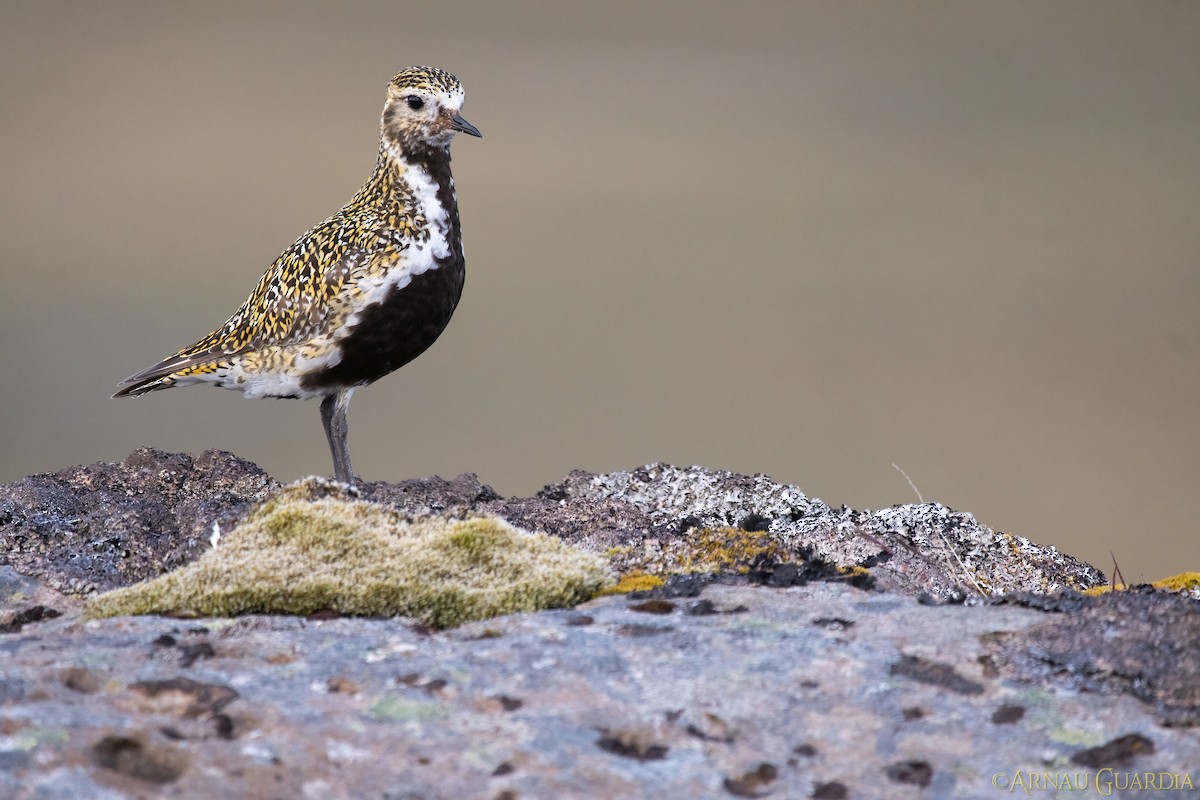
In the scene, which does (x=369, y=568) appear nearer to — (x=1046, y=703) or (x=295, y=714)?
(x=295, y=714)

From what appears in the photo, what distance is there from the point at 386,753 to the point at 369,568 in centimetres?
149

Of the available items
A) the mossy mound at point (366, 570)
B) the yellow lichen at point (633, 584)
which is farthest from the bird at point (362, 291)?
the yellow lichen at point (633, 584)

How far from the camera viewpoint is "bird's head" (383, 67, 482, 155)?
7.98 meters

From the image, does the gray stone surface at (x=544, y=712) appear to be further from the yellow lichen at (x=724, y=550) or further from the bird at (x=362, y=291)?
the bird at (x=362, y=291)

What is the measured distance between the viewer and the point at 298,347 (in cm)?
777

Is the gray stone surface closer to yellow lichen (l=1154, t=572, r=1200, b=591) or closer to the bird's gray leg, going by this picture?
yellow lichen (l=1154, t=572, r=1200, b=591)

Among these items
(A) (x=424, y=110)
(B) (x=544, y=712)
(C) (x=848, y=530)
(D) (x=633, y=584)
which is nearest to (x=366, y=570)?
(D) (x=633, y=584)

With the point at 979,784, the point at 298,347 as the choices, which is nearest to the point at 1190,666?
the point at 979,784

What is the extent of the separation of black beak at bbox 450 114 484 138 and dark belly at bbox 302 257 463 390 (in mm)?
785

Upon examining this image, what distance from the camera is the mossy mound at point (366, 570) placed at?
15.8 feet

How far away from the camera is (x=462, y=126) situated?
7.94m

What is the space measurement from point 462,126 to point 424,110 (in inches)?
11.5

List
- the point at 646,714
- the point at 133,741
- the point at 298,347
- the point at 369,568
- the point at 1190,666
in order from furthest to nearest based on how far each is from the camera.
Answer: the point at 298,347, the point at 369,568, the point at 1190,666, the point at 646,714, the point at 133,741

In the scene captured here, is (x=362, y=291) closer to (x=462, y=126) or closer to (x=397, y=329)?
(x=397, y=329)
